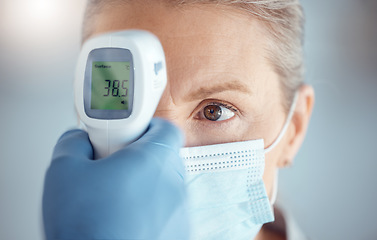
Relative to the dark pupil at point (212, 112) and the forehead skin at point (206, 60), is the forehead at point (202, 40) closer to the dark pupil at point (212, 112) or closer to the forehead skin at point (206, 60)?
the forehead skin at point (206, 60)

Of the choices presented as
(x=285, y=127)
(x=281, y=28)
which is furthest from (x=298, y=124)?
(x=281, y=28)

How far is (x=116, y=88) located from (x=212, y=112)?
40cm

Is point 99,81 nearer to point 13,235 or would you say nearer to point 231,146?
point 231,146

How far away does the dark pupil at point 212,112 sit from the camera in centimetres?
117

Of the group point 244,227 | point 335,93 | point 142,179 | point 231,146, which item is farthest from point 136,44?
point 335,93

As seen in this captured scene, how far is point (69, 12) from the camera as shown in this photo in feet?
5.25

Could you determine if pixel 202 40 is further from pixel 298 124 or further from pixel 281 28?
pixel 298 124

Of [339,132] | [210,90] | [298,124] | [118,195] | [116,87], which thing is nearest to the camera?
[118,195]

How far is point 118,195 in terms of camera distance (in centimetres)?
70

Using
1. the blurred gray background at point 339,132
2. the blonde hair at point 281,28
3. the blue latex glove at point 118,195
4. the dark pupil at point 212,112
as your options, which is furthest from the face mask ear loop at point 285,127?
the blurred gray background at point 339,132

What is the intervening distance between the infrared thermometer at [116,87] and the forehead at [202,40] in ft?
0.80

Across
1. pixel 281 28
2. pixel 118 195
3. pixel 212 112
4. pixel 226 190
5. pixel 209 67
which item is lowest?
pixel 226 190

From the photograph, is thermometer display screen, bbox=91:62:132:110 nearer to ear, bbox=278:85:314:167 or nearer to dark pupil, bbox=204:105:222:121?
dark pupil, bbox=204:105:222:121

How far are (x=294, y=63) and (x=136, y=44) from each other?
2.51ft
